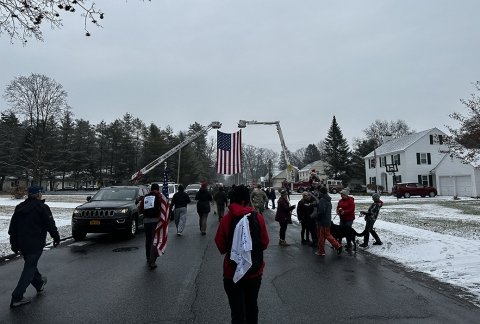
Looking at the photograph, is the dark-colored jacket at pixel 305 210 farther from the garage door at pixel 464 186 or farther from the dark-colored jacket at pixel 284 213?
the garage door at pixel 464 186

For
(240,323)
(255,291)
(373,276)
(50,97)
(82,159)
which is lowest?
(373,276)

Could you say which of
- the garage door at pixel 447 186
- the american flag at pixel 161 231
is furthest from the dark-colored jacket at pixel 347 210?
the garage door at pixel 447 186

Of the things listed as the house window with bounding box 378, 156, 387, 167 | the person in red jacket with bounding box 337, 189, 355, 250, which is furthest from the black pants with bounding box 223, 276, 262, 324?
the house window with bounding box 378, 156, 387, 167

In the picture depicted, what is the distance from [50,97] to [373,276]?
171ft

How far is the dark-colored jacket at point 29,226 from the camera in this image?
6129 millimetres

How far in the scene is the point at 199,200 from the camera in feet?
49.0

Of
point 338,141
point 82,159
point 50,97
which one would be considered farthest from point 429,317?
point 82,159

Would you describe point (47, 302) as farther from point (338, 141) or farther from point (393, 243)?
point (338, 141)

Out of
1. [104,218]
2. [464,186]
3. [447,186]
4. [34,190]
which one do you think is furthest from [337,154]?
[34,190]

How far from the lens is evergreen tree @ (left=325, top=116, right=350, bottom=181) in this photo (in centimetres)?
6975

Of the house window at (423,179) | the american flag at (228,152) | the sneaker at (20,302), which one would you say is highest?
the american flag at (228,152)

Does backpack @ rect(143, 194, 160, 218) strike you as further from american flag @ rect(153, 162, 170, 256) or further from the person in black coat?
the person in black coat

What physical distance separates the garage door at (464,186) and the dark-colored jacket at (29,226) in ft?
147

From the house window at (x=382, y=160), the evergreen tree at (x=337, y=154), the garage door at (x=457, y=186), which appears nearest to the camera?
the garage door at (x=457, y=186)
